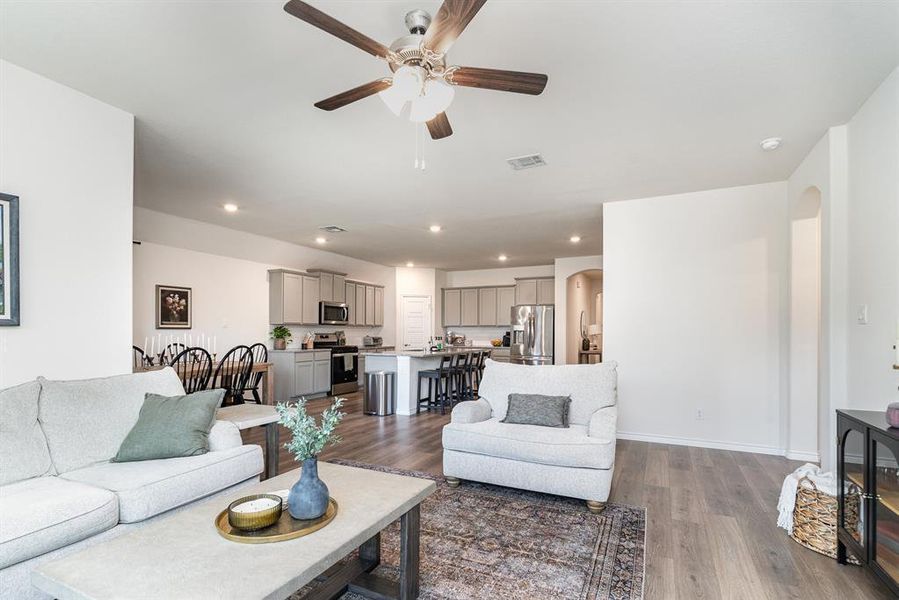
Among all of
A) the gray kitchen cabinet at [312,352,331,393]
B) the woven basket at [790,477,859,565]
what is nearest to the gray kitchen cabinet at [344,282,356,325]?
the gray kitchen cabinet at [312,352,331,393]

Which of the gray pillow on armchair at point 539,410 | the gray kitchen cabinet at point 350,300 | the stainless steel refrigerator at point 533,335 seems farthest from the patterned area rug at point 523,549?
the gray kitchen cabinet at point 350,300

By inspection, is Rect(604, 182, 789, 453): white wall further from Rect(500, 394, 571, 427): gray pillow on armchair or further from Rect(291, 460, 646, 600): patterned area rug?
Rect(291, 460, 646, 600): patterned area rug

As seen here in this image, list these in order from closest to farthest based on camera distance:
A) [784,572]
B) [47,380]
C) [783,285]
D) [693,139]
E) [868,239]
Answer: [784,572]
[47,380]
[868,239]
[693,139]
[783,285]

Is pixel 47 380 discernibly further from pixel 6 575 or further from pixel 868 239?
pixel 868 239

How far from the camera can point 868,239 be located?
9.31ft

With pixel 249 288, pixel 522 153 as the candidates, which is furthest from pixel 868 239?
pixel 249 288

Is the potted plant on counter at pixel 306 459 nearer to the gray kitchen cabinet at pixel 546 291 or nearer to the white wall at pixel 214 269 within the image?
the white wall at pixel 214 269

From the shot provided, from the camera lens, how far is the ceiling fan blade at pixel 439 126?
2479 mm

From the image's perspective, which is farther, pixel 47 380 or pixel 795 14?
pixel 47 380

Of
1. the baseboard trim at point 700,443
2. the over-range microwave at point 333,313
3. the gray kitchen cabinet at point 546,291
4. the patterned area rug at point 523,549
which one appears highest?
the gray kitchen cabinet at point 546,291

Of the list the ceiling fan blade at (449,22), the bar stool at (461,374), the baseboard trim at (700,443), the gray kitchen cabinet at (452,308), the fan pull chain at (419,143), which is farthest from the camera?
the gray kitchen cabinet at (452,308)

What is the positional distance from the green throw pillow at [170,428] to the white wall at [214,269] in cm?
349

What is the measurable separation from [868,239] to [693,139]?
1.29m

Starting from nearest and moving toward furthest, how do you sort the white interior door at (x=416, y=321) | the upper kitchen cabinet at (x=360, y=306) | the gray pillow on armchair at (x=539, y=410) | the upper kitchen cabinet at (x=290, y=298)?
the gray pillow on armchair at (x=539, y=410), the upper kitchen cabinet at (x=290, y=298), the upper kitchen cabinet at (x=360, y=306), the white interior door at (x=416, y=321)
